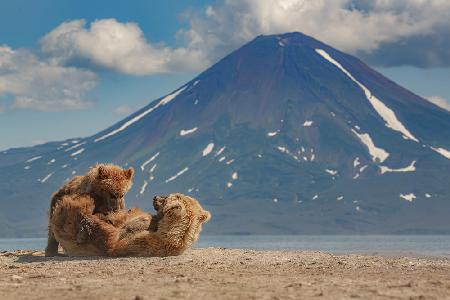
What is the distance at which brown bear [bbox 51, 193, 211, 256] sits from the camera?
18.3m

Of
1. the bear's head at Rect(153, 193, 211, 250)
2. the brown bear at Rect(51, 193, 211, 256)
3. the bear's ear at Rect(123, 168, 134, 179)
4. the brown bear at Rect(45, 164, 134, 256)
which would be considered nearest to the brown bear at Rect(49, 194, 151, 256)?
the brown bear at Rect(51, 193, 211, 256)

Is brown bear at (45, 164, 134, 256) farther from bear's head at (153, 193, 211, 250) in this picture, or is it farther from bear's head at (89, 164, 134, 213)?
bear's head at (153, 193, 211, 250)

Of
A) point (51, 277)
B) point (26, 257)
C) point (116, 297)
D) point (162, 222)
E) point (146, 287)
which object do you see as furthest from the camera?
point (26, 257)

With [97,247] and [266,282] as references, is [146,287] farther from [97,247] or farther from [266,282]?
[97,247]

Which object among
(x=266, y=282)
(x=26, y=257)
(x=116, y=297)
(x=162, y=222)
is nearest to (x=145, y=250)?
(x=162, y=222)

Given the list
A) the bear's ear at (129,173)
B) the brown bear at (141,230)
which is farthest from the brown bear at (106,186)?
the brown bear at (141,230)

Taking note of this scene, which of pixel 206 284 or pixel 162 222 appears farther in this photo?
pixel 162 222

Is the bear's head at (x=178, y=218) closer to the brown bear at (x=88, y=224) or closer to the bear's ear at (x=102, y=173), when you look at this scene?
the brown bear at (x=88, y=224)

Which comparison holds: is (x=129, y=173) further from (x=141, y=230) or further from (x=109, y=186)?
(x=141, y=230)

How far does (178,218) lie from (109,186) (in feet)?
5.58

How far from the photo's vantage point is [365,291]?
12195mm

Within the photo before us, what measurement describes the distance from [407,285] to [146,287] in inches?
149

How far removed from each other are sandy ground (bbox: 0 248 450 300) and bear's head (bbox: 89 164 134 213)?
1.33m

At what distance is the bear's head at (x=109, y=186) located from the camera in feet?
61.4
